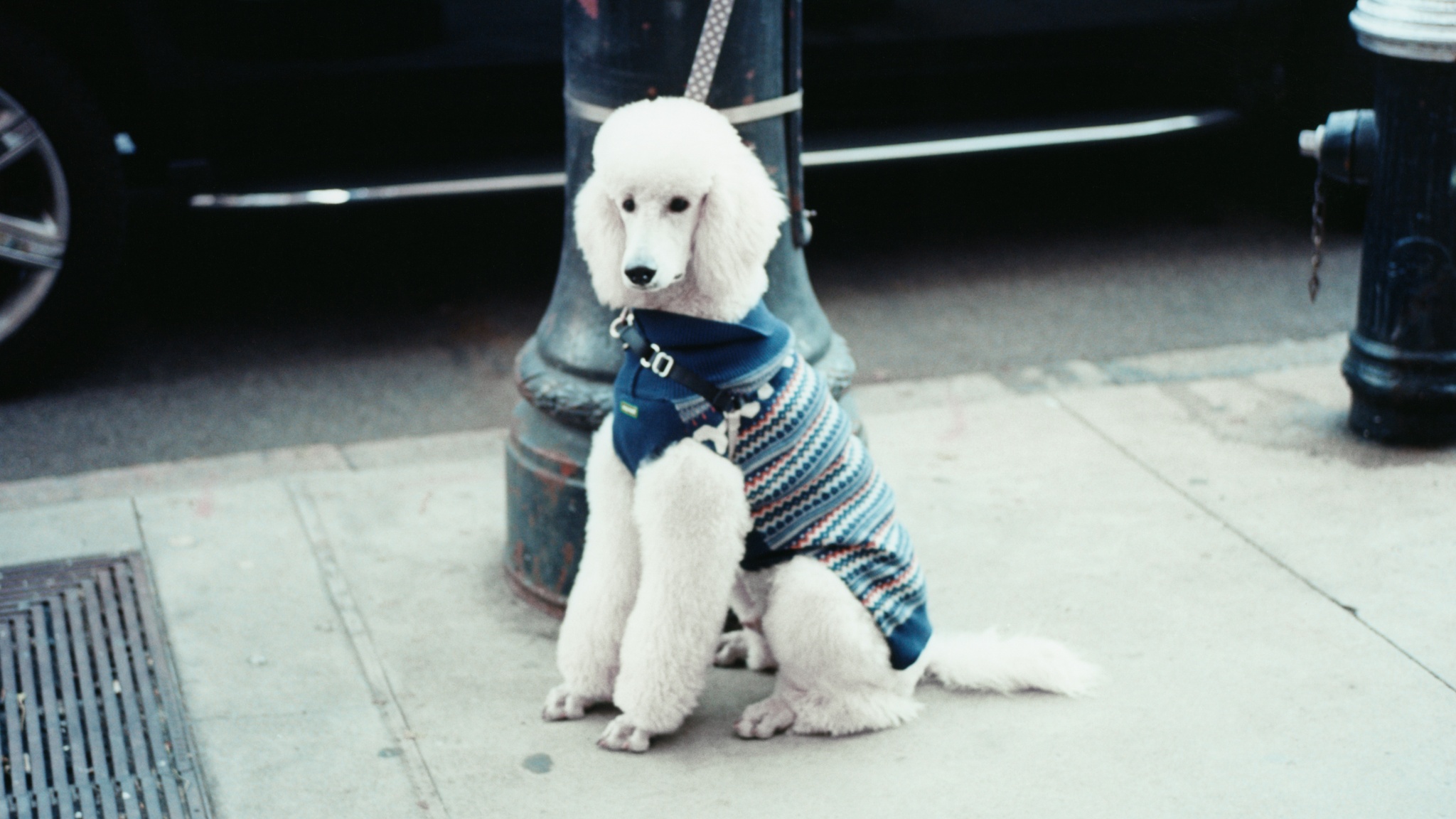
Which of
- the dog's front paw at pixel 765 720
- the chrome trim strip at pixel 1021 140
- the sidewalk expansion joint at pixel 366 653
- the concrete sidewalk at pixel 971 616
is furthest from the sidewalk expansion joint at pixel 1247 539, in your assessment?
the sidewalk expansion joint at pixel 366 653

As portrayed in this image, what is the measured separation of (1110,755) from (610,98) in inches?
64.3

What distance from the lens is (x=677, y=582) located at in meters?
2.88

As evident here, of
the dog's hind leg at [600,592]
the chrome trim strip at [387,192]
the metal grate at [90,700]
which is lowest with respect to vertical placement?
the metal grate at [90,700]

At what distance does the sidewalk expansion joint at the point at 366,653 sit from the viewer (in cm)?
291

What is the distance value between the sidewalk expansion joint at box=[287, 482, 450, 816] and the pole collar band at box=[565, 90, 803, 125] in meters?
1.21

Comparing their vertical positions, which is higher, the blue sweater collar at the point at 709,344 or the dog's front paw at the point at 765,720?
the blue sweater collar at the point at 709,344

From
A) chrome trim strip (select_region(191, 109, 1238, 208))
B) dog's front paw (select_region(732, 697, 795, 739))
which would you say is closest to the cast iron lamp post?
dog's front paw (select_region(732, 697, 795, 739))

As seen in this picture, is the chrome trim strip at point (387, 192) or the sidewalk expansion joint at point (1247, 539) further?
the chrome trim strip at point (387, 192)

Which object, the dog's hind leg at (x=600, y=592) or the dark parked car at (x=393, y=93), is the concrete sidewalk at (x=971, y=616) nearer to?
the dog's hind leg at (x=600, y=592)

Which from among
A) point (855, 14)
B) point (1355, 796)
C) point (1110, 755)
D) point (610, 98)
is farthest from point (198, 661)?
point (855, 14)

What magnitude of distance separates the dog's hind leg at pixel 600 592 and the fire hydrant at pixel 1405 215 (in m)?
2.26

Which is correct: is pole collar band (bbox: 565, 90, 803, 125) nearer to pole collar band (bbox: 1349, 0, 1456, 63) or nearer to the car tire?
pole collar band (bbox: 1349, 0, 1456, 63)

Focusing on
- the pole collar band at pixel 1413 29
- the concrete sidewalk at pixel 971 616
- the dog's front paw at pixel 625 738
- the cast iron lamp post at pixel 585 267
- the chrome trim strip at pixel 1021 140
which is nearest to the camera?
the concrete sidewalk at pixel 971 616

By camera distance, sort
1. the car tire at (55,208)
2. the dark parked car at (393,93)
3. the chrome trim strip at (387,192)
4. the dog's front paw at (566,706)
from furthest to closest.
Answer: the chrome trim strip at (387,192) < the dark parked car at (393,93) < the car tire at (55,208) < the dog's front paw at (566,706)
